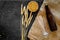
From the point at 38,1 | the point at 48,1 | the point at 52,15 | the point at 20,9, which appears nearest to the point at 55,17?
the point at 52,15

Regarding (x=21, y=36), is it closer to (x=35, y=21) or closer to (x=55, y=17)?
(x=35, y=21)

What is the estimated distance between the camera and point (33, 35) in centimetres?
126

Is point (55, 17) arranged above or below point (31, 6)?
below

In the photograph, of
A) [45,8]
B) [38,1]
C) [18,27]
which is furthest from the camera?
[45,8]

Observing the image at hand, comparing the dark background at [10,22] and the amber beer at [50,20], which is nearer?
the dark background at [10,22]

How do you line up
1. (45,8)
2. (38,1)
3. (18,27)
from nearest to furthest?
1. (18,27)
2. (38,1)
3. (45,8)

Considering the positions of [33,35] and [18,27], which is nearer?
[18,27]

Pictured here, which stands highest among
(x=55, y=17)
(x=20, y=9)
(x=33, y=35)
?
(x=20, y=9)

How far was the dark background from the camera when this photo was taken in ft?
3.51

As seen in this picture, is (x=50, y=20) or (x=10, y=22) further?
(x=50, y=20)

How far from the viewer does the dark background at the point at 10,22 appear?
1.07 metres

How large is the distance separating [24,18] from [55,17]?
1.20 feet

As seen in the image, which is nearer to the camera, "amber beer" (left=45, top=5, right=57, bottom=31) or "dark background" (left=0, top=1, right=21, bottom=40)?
"dark background" (left=0, top=1, right=21, bottom=40)

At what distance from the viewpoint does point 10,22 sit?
42.4 inches
